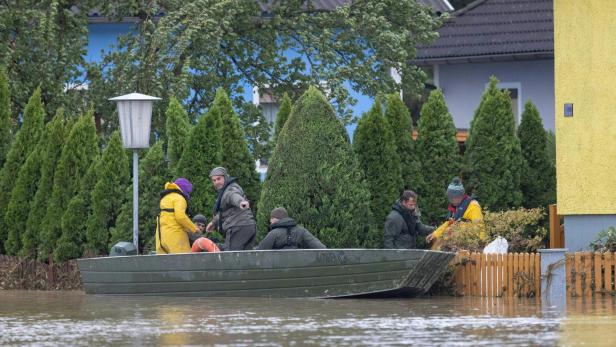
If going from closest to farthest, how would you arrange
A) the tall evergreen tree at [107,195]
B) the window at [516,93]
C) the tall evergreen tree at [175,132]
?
the tall evergreen tree at [107,195] < the tall evergreen tree at [175,132] < the window at [516,93]

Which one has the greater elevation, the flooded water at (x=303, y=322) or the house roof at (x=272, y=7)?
the house roof at (x=272, y=7)

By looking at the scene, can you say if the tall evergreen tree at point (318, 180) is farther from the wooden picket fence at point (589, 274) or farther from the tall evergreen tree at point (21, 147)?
the tall evergreen tree at point (21, 147)

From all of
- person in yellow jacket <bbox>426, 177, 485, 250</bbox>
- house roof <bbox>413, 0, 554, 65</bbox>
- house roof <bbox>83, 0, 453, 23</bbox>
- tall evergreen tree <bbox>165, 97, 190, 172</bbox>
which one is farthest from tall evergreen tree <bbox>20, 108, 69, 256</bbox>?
house roof <bbox>413, 0, 554, 65</bbox>

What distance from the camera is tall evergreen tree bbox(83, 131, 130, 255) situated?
22656mm

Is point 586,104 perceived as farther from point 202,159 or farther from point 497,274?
point 202,159

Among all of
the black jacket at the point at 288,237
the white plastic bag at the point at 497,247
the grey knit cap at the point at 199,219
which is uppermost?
the grey knit cap at the point at 199,219

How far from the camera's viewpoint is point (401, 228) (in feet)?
68.4

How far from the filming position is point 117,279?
66.4 feet

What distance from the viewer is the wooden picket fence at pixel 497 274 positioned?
19328 mm

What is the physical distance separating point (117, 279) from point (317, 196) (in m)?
2.98

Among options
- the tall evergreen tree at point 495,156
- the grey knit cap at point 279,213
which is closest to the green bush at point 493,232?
the grey knit cap at point 279,213

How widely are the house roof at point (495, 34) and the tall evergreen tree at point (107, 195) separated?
14625mm

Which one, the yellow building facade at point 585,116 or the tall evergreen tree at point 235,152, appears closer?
the yellow building facade at point 585,116

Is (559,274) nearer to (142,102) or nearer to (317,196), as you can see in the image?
(317,196)
